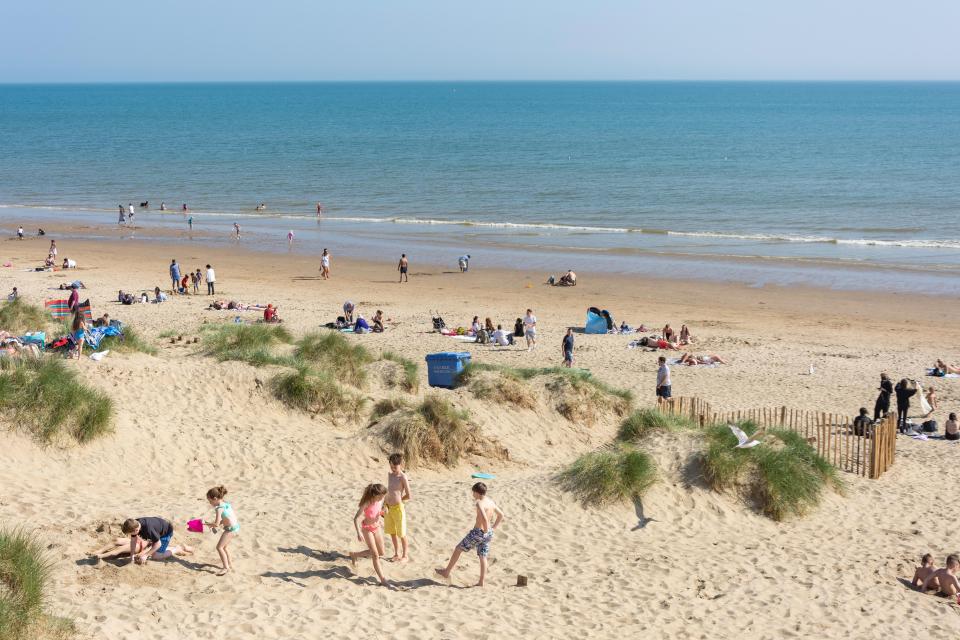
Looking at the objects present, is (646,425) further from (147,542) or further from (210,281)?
(210,281)

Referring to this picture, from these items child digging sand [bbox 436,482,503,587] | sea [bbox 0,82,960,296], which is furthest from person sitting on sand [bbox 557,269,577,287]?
child digging sand [bbox 436,482,503,587]

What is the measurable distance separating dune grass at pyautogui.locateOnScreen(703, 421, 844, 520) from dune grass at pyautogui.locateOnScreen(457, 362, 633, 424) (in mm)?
3199

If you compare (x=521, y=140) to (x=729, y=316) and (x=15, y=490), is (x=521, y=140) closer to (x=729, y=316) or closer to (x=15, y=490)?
(x=729, y=316)

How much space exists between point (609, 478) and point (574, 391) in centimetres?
409

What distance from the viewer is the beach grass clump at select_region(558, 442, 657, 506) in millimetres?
12172

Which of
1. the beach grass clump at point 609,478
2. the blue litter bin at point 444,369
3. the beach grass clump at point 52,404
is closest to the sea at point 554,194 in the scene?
the blue litter bin at point 444,369

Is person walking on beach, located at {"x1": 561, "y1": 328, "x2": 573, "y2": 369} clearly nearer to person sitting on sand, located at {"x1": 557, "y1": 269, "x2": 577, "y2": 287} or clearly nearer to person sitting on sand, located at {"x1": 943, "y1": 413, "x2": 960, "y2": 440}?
person sitting on sand, located at {"x1": 943, "y1": 413, "x2": 960, "y2": 440}

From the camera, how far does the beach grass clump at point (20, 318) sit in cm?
1973

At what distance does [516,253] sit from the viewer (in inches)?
1644

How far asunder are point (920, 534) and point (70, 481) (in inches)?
420

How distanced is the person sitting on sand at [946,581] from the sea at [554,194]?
24606 mm

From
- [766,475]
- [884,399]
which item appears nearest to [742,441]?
[766,475]

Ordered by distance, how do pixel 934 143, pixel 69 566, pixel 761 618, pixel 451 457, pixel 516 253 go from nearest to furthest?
pixel 69 566 < pixel 761 618 < pixel 451 457 < pixel 516 253 < pixel 934 143

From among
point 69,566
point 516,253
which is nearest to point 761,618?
point 69,566
